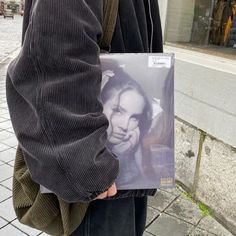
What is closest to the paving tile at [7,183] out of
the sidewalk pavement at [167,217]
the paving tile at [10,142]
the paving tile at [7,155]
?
the sidewalk pavement at [167,217]

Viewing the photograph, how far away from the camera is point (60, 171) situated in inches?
36.1

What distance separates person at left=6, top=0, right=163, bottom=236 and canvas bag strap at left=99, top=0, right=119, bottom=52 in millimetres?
66

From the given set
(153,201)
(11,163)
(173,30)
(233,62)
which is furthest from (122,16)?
(11,163)

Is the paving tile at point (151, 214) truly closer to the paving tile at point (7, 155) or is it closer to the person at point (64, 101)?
the paving tile at point (7, 155)

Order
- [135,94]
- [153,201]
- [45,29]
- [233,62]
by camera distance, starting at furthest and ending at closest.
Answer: [153,201] < [233,62] < [135,94] < [45,29]

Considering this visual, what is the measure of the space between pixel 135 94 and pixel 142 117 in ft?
0.26

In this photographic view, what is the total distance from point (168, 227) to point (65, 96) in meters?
2.00

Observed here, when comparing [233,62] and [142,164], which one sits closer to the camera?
[142,164]

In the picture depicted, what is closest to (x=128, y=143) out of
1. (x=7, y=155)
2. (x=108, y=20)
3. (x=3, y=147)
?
(x=108, y=20)

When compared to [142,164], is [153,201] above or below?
below

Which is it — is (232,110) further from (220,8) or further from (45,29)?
(45,29)

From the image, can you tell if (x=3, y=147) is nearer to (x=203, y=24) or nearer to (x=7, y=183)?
(x=7, y=183)

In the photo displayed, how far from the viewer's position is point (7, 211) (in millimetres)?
2713

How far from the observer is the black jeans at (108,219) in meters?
1.15
